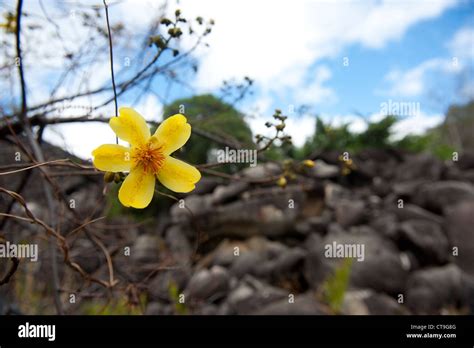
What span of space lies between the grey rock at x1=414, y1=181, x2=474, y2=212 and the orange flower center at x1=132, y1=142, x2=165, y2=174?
5950 mm

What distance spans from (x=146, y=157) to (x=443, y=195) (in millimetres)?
6126

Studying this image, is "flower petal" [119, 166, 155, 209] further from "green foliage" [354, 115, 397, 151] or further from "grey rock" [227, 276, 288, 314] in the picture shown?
"green foliage" [354, 115, 397, 151]

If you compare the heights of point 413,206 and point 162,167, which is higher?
point 413,206

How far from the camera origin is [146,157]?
552 mm

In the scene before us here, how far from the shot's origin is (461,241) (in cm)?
516

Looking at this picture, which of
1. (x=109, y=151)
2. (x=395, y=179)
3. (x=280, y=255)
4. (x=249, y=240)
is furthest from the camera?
(x=395, y=179)

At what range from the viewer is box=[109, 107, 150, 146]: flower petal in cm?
53

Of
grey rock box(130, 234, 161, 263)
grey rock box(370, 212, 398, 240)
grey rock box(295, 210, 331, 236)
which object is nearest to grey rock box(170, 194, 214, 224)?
grey rock box(130, 234, 161, 263)

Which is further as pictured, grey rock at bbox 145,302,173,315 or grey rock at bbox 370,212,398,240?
grey rock at bbox 370,212,398,240

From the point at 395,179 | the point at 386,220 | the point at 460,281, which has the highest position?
the point at 395,179
